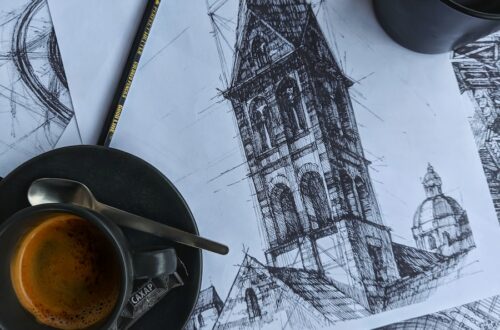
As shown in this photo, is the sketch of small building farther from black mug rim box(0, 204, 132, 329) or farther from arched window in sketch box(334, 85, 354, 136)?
black mug rim box(0, 204, 132, 329)

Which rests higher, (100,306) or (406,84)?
(406,84)

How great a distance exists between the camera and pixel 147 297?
60 centimetres

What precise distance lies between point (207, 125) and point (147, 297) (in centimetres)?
21

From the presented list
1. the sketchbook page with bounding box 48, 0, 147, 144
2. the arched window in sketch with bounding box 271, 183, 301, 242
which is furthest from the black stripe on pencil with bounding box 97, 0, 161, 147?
the arched window in sketch with bounding box 271, 183, 301, 242

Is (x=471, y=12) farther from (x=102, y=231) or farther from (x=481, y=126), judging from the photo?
(x=102, y=231)

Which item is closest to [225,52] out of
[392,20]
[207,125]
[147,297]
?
[207,125]

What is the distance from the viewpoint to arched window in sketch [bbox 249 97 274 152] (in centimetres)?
67

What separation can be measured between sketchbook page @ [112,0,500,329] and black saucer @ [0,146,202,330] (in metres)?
0.06

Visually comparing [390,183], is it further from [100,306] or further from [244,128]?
[100,306]

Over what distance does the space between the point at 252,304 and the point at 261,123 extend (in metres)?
0.22

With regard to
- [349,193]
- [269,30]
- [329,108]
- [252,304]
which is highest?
[269,30]

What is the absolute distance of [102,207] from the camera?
0.60 metres

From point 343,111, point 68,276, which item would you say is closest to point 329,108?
point 343,111

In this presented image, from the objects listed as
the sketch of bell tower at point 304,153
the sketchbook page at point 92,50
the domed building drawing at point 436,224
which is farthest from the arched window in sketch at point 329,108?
the sketchbook page at point 92,50
